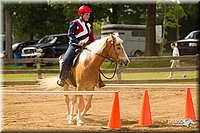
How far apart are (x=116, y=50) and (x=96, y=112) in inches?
106

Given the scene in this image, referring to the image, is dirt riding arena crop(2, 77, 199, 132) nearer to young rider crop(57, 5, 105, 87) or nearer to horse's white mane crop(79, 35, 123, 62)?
young rider crop(57, 5, 105, 87)

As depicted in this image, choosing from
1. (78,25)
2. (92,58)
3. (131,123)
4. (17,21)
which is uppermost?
(17,21)

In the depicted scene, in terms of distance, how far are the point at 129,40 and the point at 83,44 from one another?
29519 millimetres

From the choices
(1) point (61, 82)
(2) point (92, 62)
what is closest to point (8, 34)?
(1) point (61, 82)

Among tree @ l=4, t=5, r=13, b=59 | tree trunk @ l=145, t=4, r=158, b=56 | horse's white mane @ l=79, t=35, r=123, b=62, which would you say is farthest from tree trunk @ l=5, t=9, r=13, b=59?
horse's white mane @ l=79, t=35, r=123, b=62

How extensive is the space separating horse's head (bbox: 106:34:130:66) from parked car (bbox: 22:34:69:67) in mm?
20937

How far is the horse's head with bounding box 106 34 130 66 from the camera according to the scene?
9.27 meters

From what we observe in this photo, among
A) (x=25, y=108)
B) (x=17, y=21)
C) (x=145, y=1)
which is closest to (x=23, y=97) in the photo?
(x=25, y=108)

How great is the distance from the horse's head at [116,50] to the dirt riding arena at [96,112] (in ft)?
4.52

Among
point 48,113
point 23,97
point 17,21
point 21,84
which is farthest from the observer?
point 17,21

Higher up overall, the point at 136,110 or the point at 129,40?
the point at 129,40

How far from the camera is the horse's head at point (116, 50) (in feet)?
30.4

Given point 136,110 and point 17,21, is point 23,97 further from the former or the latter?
point 17,21

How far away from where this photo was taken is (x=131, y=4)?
35500mm
